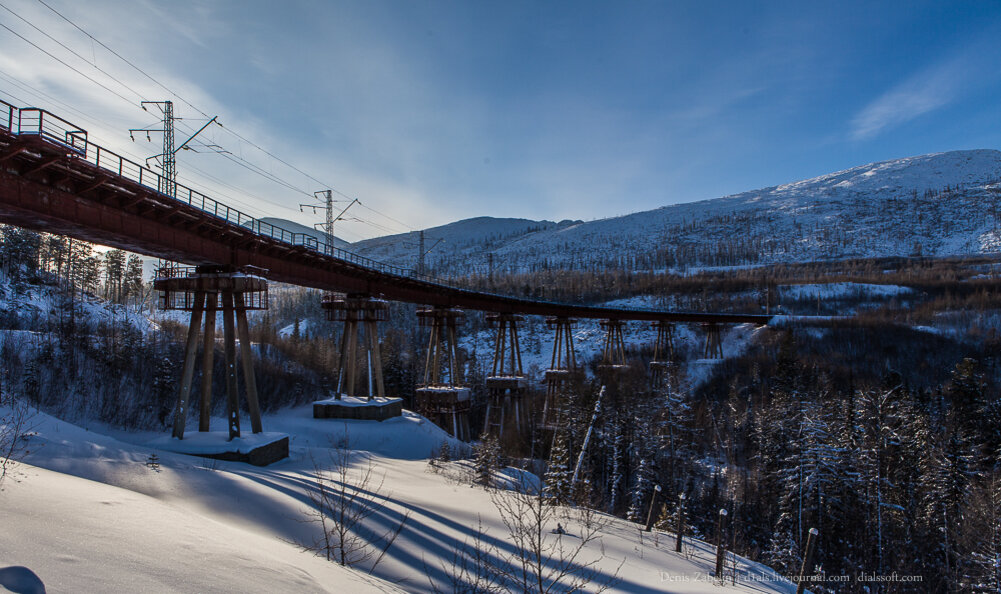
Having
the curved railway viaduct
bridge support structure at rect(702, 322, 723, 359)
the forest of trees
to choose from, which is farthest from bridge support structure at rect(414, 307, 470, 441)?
bridge support structure at rect(702, 322, 723, 359)

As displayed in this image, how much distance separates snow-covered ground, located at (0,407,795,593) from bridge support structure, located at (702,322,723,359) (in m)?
68.6

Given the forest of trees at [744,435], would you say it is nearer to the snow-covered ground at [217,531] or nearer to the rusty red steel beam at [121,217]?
the snow-covered ground at [217,531]

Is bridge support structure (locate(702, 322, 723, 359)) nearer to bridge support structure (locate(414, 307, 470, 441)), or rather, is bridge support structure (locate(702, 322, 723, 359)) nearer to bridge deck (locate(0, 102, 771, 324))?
bridge support structure (locate(414, 307, 470, 441))

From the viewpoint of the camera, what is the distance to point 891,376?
49969 mm

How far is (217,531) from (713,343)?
270 feet

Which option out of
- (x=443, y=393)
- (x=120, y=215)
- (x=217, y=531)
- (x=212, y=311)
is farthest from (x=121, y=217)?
(x=443, y=393)

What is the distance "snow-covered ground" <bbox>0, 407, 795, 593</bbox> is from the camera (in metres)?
4.47

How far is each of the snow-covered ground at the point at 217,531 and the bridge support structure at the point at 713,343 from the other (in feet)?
225

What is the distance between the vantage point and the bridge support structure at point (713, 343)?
7925 cm

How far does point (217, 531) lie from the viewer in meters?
6.92

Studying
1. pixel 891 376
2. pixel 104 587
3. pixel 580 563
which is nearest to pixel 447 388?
pixel 580 563

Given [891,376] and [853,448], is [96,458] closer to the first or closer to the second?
[853,448]

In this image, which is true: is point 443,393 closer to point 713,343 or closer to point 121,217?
point 121,217

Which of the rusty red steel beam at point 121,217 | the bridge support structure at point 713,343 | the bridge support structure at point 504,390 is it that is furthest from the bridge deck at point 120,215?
the bridge support structure at point 713,343
